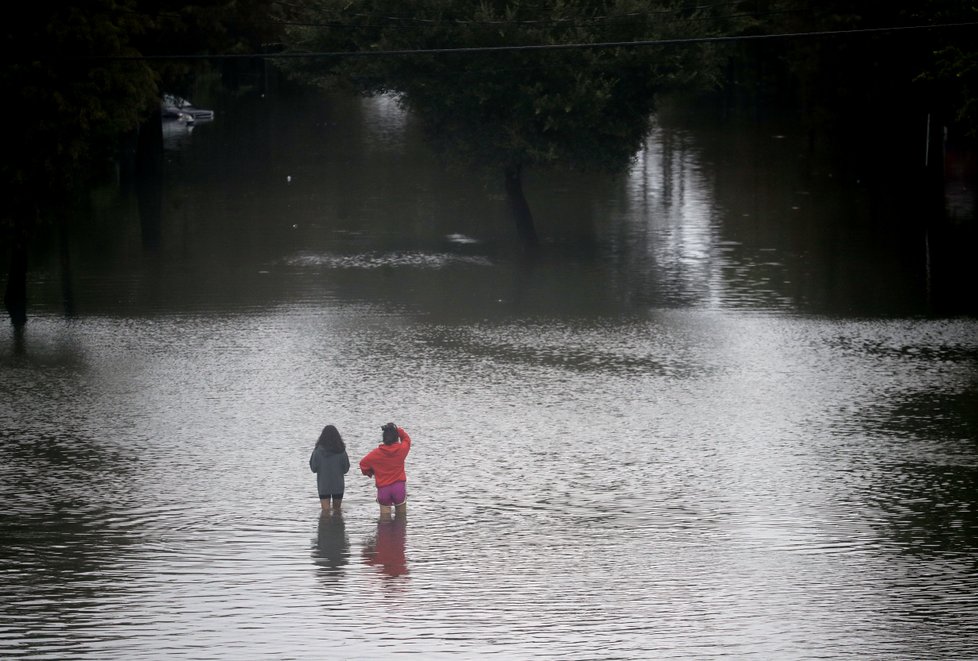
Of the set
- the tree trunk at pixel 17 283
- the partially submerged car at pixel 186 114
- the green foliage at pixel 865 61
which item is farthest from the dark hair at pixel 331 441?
the partially submerged car at pixel 186 114

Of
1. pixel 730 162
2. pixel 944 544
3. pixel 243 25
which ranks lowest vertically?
pixel 944 544

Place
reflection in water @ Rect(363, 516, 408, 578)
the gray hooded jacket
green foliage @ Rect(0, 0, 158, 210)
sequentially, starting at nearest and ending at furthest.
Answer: reflection in water @ Rect(363, 516, 408, 578)
the gray hooded jacket
green foliage @ Rect(0, 0, 158, 210)

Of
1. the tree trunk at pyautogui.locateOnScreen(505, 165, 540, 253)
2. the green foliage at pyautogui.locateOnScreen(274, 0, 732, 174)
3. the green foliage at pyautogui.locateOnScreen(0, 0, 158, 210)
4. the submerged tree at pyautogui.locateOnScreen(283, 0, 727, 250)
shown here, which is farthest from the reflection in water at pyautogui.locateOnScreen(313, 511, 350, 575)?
the tree trunk at pyautogui.locateOnScreen(505, 165, 540, 253)

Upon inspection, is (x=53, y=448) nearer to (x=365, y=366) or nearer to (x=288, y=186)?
(x=365, y=366)

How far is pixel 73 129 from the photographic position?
1008 inches

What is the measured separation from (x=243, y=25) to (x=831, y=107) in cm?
3124

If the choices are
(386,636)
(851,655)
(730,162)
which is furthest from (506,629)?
(730,162)

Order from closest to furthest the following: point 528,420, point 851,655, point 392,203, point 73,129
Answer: point 851,655 → point 528,420 → point 73,129 → point 392,203

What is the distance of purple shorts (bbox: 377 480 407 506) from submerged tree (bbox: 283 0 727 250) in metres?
20.0

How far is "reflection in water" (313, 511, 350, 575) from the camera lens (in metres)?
12.1

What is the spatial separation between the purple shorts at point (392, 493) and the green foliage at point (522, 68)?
2018cm

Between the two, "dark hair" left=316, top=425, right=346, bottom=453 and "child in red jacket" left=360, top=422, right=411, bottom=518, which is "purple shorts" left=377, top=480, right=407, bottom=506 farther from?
"dark hair" left=316, top=425, right=346, bottom=453

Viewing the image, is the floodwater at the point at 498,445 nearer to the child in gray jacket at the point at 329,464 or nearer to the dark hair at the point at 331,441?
the child in gray jacket at the point at 329,464

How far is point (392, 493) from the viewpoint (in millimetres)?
13602
